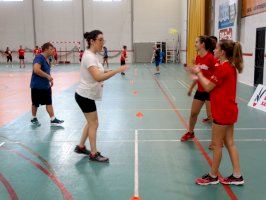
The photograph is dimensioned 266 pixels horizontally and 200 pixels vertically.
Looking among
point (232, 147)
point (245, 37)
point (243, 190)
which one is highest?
point (245, 37)

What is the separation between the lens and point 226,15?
1700 cm

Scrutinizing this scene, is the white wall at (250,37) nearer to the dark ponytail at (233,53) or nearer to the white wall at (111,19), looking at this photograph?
the dark ponytail at (233,53)

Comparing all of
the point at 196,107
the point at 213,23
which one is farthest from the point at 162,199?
the point at 213,23

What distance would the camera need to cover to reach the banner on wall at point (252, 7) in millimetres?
12864

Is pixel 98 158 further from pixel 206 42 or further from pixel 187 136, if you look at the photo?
pixel 206 42

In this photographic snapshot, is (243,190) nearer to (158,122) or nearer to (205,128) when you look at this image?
(205,128)

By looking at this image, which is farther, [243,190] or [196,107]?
[196,107]

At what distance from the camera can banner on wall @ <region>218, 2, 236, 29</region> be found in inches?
623

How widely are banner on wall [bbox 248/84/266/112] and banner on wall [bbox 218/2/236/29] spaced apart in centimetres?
748

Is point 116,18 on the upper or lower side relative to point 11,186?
upper

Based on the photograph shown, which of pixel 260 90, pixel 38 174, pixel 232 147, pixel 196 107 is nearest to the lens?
pixel 232 147

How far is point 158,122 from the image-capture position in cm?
766

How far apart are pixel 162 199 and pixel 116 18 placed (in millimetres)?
28978

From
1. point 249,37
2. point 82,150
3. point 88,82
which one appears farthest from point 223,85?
point 249,37
